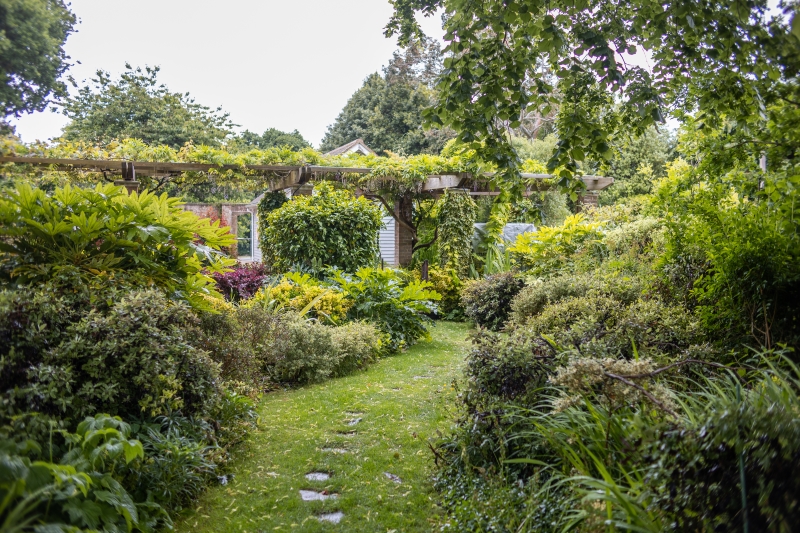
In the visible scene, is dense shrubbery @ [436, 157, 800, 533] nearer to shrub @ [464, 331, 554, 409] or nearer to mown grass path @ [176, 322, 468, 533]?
shrub @ [464, 331, 554, 409]

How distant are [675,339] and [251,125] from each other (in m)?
32.5

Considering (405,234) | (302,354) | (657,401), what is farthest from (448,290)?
(657,401)

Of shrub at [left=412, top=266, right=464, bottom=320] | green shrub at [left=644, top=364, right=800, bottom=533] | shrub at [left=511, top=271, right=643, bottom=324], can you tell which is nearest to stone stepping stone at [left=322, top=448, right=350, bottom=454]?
green shrub at [left=644, top=364, right=800, bottom=533]

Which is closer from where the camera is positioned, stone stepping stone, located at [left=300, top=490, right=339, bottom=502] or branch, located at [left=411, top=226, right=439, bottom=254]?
stone stepping stone, located at [left=300, top=490, right=339, bottom=502]

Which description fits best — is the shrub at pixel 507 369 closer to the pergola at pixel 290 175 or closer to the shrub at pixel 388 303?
the shrub at pixel 388 303

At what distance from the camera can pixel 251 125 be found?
1304 inches

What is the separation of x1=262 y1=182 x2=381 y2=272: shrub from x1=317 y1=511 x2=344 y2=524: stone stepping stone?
6134 mm

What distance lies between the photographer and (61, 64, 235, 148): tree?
21.5 meters

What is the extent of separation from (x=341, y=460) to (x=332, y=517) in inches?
31.9

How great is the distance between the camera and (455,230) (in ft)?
37.7

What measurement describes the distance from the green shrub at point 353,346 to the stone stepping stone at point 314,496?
2.99 metres

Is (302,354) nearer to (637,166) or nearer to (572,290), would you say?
(572,290)

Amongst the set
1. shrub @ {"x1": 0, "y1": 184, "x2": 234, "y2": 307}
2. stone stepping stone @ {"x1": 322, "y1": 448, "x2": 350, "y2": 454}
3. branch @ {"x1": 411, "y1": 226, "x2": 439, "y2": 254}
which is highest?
shrub @ {"x1": 0, "y1": 184, "x2": 234, "y2": 307}

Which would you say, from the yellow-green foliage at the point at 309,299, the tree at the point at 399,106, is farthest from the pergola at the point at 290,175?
the tree at the point at 399,106
